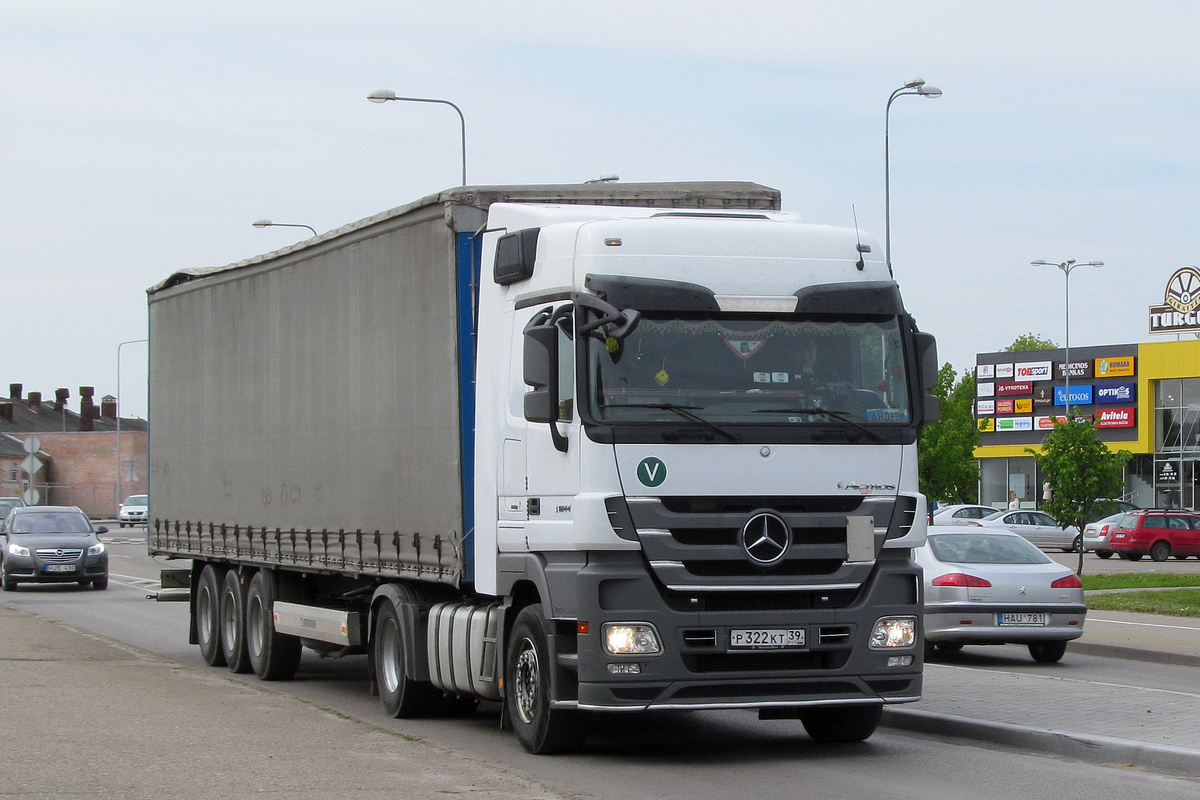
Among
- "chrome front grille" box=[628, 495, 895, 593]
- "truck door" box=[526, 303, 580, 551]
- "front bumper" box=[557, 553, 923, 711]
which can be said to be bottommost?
"front bumper" box=[557, 553, 923, 711]

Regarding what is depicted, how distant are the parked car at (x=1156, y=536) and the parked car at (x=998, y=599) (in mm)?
32390

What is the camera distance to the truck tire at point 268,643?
15.4 m

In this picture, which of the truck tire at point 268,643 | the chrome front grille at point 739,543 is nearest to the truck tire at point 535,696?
the chrome front grille at point 739,543

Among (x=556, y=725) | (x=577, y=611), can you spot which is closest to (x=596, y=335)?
(x=577, y=611)

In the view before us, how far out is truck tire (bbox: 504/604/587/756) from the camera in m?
9.89

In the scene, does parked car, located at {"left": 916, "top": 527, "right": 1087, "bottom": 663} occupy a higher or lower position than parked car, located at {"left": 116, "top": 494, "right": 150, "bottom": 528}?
higher

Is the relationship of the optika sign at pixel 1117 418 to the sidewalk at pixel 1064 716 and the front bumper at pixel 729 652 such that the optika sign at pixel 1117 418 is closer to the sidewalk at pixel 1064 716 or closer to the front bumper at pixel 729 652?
the sidewalk at pixel 1064 716

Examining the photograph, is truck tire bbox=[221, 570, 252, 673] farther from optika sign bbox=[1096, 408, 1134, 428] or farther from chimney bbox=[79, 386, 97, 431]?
chimney bbox=[79, 386, 97, 431]

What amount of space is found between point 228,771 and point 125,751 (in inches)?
44.1

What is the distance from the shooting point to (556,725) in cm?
991

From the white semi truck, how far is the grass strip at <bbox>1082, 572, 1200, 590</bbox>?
65.7ft

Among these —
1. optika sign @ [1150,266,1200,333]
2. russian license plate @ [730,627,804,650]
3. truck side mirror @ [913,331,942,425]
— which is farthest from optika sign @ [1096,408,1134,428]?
russian license plate @ [730,627,804,650]

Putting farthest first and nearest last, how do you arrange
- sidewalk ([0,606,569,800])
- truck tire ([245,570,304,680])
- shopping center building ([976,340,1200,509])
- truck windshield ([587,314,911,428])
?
shopping center building ([976,340,1200,509]) → truck tire ([245,570,304,680]) → truck windshield ([587,314,911,428]) → sidewalk ([0,606,569,800])

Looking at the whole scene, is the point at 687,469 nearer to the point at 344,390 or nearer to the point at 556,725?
the point at 556,725
